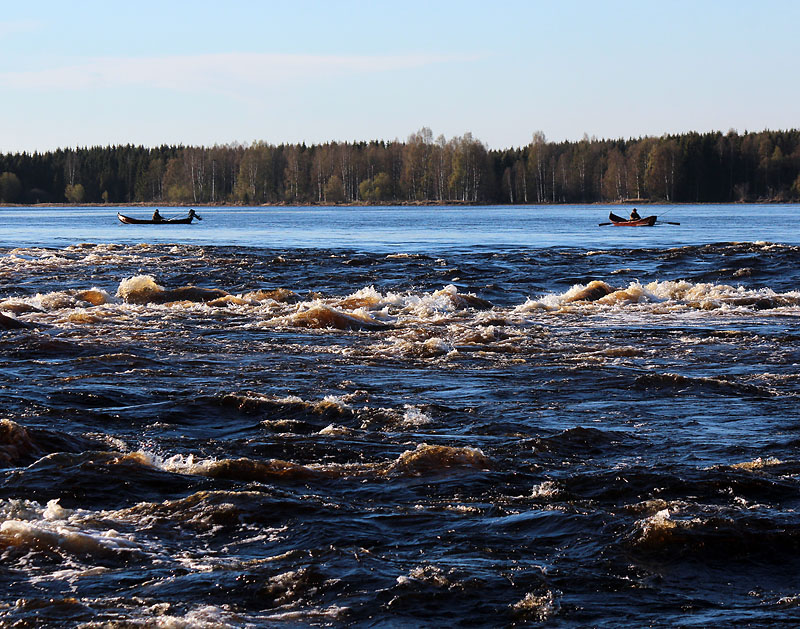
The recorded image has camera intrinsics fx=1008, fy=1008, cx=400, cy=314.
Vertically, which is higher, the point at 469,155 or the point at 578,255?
the point at 469,155

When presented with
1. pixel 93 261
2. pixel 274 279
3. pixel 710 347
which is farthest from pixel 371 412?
pixel 93 261

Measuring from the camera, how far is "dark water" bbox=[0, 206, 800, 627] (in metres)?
6.14

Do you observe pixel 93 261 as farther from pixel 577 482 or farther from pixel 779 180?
pixel 779 180

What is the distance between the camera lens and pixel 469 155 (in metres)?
135

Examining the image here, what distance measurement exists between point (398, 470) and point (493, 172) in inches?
5204

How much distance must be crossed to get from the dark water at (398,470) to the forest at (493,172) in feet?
386

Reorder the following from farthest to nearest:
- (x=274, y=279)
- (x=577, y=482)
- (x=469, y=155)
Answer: (x=469, y=155), (x=274, y=279), (x=577, y=482)

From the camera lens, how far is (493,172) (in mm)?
138625

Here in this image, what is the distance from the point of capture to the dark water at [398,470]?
614 centimetres

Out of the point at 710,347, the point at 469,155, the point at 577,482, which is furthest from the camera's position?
the point at 469,155

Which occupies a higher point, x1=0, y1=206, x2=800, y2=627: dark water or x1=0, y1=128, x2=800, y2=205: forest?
x1=0, y1=128, x2=800, y2=205: forest

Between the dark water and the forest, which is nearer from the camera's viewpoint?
the dark water

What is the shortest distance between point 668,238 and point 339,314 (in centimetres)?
3212

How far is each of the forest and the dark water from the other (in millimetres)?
117765
